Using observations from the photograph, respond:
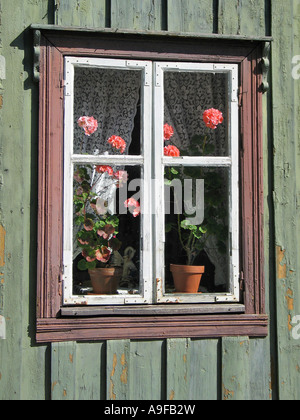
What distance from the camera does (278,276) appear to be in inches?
120

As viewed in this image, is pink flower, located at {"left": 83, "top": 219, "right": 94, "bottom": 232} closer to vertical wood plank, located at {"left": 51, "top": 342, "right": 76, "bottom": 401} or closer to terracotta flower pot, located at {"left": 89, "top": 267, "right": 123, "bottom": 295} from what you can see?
terracotta flower pot, located at {"left": 89, "top": 267, "right": 123, "bottom": 295}

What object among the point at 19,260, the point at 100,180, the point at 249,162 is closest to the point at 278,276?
the point at 249,162

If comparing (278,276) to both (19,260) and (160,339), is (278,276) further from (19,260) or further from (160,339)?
(19,260)

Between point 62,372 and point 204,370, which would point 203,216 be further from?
point 62,372

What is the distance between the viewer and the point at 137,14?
3006 millimetres

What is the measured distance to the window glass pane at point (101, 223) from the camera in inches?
123

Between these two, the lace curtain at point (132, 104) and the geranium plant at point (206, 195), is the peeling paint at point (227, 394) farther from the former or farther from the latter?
the geranium plant at point (206, 195)

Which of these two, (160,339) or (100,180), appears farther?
(100,180)

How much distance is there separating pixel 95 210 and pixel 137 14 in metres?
1.20

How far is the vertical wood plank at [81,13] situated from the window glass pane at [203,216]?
99 cm

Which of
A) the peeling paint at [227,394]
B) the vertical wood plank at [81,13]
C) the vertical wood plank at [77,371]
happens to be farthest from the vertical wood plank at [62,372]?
the vertical wood plank at [81,13]

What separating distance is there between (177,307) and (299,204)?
37.8 inches

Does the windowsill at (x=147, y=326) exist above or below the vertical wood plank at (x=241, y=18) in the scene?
below

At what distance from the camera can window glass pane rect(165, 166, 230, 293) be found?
3.26 metres
